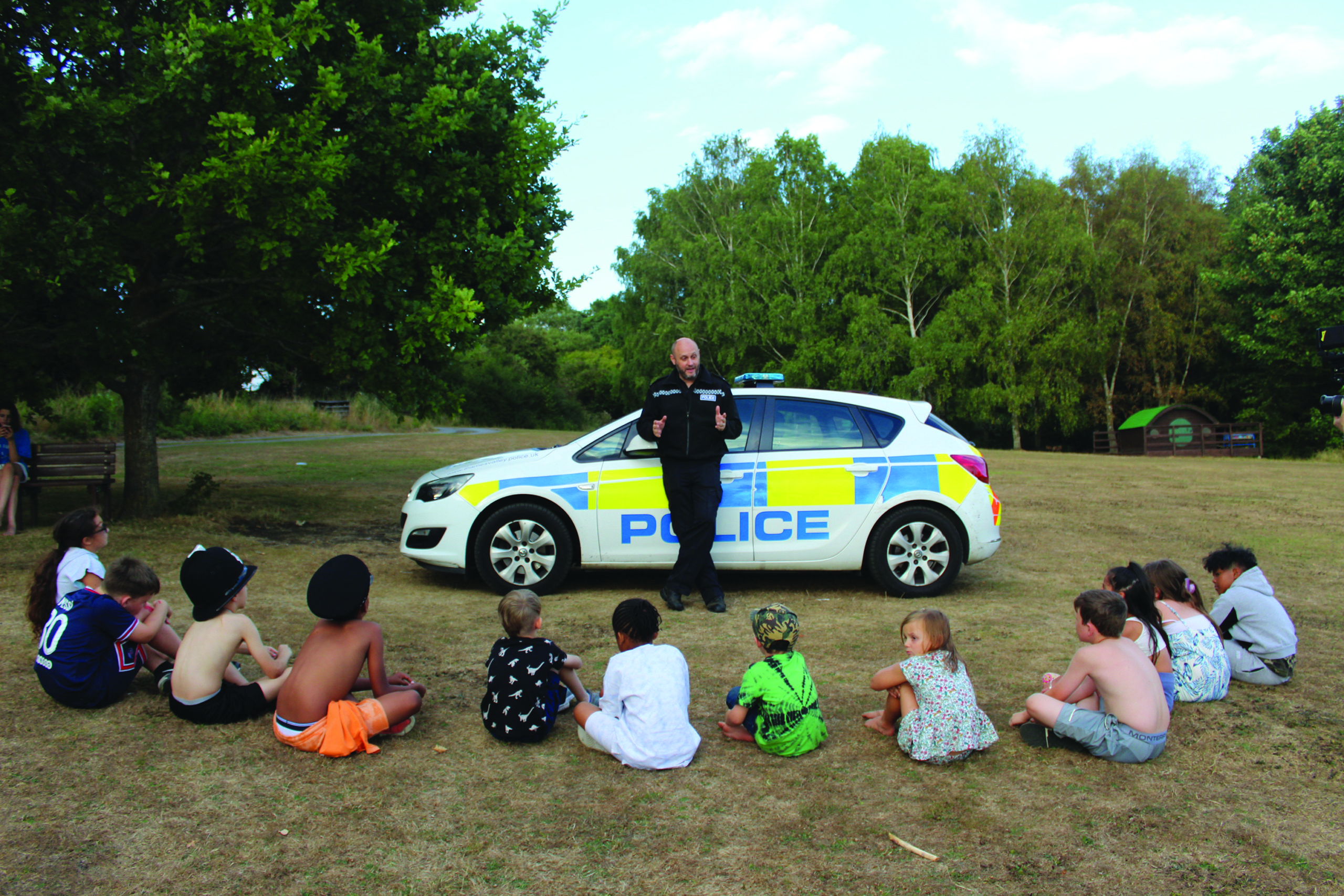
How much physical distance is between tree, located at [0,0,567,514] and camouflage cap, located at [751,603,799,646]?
5.75m

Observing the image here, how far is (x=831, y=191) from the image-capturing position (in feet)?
149

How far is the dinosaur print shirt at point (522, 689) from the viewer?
427 centimetres

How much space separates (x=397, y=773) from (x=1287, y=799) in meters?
3.66

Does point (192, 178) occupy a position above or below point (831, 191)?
below

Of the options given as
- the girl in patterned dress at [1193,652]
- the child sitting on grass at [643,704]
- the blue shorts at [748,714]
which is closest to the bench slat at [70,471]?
the child sitting on grass at [643,704]

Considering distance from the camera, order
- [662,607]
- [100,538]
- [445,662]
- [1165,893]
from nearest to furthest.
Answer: [1165,893] < [100,538] < [445,662] < [662,607]

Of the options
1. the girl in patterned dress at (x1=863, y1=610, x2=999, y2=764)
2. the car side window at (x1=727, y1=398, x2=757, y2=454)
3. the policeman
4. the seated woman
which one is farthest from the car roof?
the seated woman

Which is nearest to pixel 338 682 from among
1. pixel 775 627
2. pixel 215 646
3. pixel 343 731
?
pixel 343 731

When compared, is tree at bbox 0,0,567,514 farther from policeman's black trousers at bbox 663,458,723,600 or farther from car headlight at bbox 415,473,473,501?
policeman's black trousers at bbox 663,458,723,600

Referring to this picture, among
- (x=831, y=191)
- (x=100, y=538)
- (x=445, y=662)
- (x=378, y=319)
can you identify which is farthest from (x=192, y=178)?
(x=831, y=191)

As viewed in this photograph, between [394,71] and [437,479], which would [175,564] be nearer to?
[437,479]

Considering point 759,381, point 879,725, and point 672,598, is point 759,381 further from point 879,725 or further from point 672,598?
point 879,725

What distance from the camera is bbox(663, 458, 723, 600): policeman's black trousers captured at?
6895 millimetres

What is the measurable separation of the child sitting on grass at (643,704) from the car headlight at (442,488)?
3.58m
